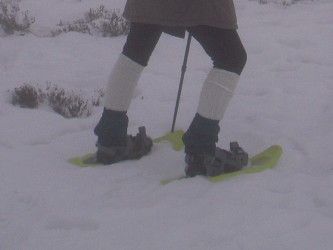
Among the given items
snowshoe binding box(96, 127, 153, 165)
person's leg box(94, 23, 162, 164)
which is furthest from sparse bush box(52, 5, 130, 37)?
person's leg box(94, 23, 162, 164)

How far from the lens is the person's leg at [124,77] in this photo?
3.54 metres

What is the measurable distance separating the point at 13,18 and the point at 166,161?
4.29 meters

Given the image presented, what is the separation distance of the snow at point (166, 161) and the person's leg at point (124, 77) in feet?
0.96

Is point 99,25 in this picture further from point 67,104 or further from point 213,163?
point 213,163

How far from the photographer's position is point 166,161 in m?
3.94

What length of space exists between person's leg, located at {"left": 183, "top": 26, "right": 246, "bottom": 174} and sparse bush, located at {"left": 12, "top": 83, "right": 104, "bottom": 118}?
1789mm

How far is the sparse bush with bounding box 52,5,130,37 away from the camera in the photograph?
7.32 m

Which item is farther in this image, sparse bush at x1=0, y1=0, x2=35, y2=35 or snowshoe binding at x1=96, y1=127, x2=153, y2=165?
sparse bush at x1=0, y1=0, x2=35, y2=35

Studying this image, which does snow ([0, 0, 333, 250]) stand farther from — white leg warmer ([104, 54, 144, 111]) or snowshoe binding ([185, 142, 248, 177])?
white leg warmer ([104, 54, 144, 111])

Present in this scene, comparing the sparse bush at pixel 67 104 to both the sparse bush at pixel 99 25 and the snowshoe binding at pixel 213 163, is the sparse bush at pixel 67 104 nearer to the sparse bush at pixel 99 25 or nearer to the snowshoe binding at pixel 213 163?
the snowshoe binding at pixel 213 163

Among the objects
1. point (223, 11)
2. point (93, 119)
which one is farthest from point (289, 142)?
point (93, 119)

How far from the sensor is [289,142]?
4211mm

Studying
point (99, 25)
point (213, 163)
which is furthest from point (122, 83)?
point (99, 25)

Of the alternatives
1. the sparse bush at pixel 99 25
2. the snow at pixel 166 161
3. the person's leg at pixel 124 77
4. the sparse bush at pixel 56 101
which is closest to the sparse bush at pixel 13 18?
the snow at pixel 166 161
